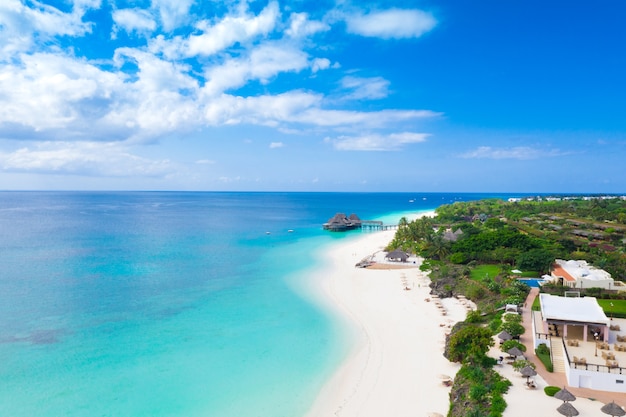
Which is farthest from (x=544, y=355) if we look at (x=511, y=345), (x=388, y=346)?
(x=388, y=346)

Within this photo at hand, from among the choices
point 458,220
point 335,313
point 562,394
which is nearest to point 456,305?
point 335,313

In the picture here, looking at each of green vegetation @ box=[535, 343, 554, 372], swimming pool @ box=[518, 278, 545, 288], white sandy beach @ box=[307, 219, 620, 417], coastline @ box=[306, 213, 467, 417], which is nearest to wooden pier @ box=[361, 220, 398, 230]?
coastline @ box=[306, 213, 467, 417]

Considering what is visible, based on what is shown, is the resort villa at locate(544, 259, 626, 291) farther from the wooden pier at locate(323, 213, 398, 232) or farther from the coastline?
the wooden pier at locate(323, 213, 398, 232)

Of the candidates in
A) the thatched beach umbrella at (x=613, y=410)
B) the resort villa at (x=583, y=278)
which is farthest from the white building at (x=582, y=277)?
the thatched beach umbrella at (x=613, y=410)

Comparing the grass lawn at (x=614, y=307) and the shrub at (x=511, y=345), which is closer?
the shrub at (x=511, y=345)

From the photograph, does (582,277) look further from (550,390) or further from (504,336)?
(550,390)

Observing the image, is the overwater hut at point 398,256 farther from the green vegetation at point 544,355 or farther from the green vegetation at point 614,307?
the green vegetation at point 544,355

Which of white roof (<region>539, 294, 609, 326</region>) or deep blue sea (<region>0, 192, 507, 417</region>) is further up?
white roof (<region>539, 294, 609, 326</region>)
